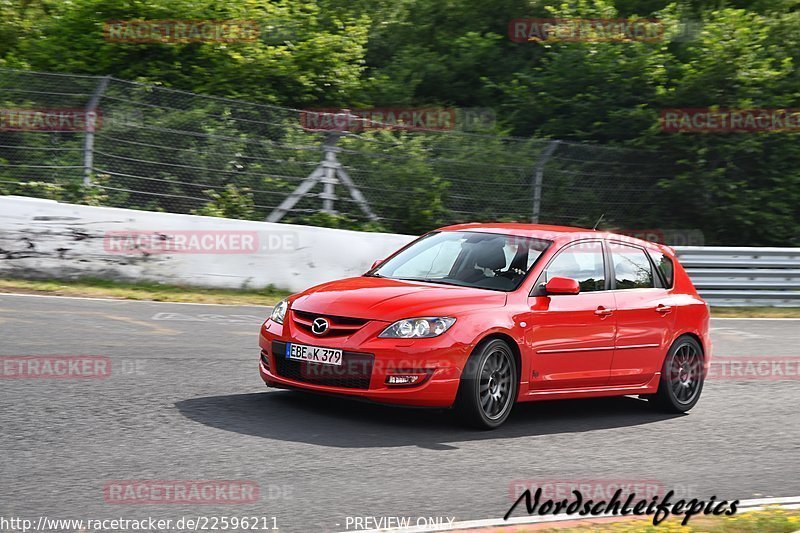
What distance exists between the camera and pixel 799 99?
22594 millimetres

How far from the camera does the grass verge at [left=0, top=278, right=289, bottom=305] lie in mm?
14789

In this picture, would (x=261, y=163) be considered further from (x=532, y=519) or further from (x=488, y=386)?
(x=532, y=519)

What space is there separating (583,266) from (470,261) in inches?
38.6

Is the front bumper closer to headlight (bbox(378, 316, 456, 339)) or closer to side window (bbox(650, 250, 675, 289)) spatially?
headlight (bbox(378, 316, 456, 339))

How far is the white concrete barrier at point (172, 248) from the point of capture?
15.4m

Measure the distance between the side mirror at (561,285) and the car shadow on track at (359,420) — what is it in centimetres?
108

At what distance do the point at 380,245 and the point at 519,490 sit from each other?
34.0ft

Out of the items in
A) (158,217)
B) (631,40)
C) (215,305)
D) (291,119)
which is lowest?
(215,305)

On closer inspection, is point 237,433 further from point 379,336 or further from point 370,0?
point 370,0

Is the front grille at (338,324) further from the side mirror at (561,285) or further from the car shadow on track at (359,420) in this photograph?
the side mirror at (561,285)

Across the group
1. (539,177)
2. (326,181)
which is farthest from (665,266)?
(539,177)

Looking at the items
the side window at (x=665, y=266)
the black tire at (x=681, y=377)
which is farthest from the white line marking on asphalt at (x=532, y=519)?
the side window at (x=665, y=266)

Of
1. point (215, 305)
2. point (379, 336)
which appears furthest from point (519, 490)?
point (215, 305)

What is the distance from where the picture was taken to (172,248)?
15969mm
